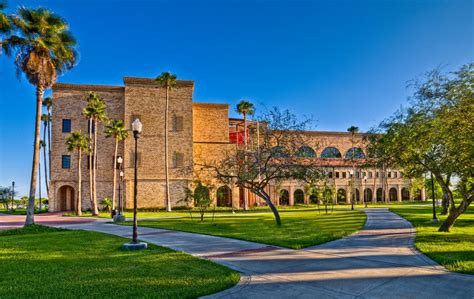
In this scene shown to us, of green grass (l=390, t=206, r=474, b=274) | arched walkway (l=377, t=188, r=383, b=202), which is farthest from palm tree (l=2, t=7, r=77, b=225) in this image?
arched walkway (l=377, t=188, r=383, b=202)

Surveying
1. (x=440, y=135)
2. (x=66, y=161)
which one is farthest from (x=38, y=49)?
(x=66, y=161)

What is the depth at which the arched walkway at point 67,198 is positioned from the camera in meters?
43.5

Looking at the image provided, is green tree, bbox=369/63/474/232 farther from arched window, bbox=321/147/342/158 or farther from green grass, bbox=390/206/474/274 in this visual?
arched window, bbox=321/147/342/158

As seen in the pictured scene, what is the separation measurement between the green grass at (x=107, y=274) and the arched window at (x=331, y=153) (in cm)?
5294

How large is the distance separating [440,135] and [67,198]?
44.4 meters

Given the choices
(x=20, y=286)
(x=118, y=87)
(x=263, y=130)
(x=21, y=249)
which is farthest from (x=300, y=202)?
(x=20, y=286)

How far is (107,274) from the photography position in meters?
7.63

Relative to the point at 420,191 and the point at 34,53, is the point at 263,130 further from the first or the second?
the point at 420,191

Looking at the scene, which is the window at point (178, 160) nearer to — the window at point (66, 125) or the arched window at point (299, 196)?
Answer: the window at point (66, 125)

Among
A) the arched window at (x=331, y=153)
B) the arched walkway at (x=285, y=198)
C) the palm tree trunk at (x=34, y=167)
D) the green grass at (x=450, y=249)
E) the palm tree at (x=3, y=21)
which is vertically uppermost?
the palm tree at (x=3, y=21)

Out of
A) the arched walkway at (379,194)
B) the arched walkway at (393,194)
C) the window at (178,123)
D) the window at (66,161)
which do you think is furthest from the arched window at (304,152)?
the arched walkway at (393,194)

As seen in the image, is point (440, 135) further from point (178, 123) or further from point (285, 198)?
point (285, 198)

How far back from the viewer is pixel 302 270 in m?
7.96

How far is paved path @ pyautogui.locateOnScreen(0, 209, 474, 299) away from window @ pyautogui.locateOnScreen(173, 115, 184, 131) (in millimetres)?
32602
